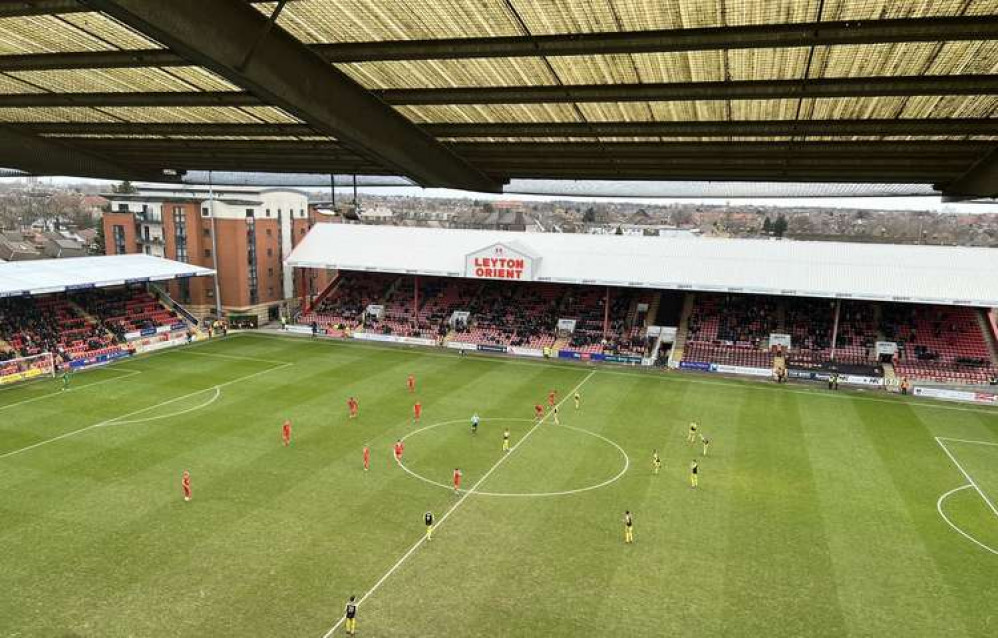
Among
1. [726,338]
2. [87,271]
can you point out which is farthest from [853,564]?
[87,271]

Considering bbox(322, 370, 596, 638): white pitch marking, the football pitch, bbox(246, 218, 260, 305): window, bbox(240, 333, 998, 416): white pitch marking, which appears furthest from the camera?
bbox(246, 218, 260, 305): window

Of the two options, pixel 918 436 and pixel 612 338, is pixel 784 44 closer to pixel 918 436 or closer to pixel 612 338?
pixel 918 436

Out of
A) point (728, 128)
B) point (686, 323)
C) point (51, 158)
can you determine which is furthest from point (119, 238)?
point (728, 128)

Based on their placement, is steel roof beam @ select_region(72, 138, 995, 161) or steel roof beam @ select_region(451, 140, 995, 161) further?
steel roof beam @ select_region(72, 138, 995, 161)

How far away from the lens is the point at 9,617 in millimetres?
15516

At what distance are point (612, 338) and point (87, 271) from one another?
131ft

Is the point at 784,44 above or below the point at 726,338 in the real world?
above

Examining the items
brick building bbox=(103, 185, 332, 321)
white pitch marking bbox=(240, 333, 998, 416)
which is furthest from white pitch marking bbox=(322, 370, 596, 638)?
brick building bbox=(103, 185, 332, 321)

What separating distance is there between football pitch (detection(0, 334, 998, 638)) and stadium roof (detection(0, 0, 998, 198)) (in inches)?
445

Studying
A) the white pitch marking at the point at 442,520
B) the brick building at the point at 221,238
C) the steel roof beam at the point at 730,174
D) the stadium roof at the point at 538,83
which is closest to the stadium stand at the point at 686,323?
the brick building at the point at 221,238

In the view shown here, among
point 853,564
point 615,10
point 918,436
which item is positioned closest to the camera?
point 615,10

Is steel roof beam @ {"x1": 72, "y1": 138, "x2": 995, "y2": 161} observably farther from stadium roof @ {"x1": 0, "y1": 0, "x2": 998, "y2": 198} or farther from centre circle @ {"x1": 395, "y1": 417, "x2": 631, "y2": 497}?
centre circle @ {"x1": 395, "y1": 417, "x2": 631, "y2": 497}

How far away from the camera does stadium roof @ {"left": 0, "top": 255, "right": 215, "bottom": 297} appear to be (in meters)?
42.2

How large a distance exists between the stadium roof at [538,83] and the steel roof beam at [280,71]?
0.04m
